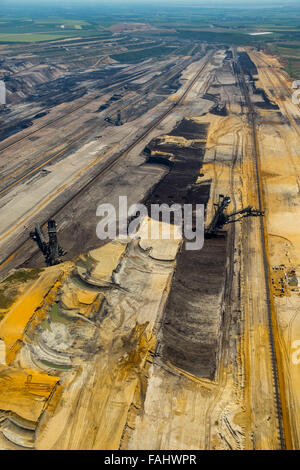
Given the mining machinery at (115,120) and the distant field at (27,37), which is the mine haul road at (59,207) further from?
the distant field at (27,37)

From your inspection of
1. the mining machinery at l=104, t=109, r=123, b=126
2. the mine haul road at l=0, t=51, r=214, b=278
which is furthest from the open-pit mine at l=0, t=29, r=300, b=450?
the mining machinery at l=104, t=109, r=123, b=126

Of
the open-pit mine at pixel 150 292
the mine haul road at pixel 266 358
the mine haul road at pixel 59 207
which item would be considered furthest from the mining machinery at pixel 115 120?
the mine haul road at pixel 266 358

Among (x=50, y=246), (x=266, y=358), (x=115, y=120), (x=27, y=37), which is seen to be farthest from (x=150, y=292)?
(x=27, y=37)

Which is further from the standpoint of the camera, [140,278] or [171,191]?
[171,191]

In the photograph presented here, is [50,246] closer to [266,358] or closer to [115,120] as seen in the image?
[266,358]

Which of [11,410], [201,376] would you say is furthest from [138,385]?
[11,410]

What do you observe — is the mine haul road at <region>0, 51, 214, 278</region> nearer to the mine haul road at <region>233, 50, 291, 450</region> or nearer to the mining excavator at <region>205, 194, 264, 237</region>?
the mining excavator at <region>205, 194, 264, 237</region>
